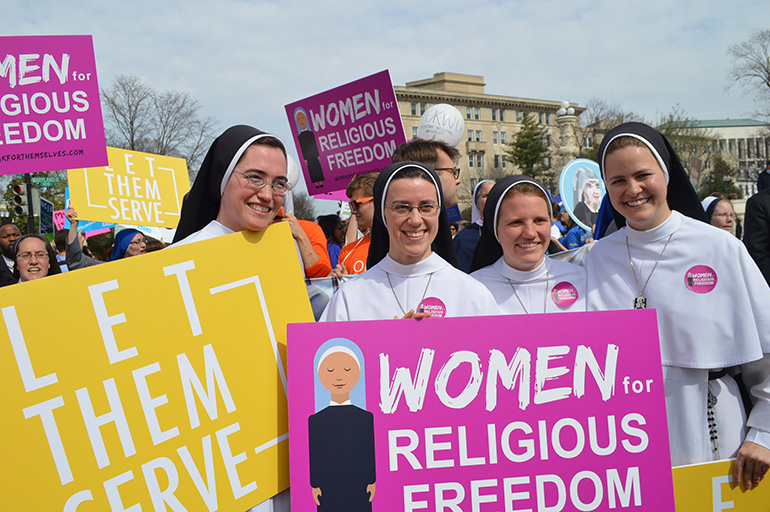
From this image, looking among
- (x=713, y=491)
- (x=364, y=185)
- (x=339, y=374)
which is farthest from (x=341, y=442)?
(x=364, y=185)

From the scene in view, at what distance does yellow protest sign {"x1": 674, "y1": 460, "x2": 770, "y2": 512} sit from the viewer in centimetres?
265

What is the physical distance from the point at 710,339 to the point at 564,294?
73 centimetres

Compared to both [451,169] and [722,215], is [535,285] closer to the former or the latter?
[451,169]

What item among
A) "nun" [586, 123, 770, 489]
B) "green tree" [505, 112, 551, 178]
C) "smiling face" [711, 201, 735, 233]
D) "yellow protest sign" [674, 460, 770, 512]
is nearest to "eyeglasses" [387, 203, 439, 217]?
"nun" [586, 123, 770, 489]

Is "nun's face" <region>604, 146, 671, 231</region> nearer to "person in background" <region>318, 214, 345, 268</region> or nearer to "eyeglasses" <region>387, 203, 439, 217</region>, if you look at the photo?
"eyeglasses" <region>387, 203, 439, 217</region>

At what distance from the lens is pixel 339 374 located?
98.6 inches

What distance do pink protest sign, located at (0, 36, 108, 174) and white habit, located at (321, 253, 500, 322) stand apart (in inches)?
143

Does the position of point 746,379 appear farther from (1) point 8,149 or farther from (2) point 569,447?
(1) point 8,149

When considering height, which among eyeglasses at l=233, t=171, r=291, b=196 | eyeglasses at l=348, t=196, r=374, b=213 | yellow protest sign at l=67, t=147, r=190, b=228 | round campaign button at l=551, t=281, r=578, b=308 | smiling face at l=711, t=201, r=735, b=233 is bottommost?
smiling face at l=711, t=201, r=735, b=233

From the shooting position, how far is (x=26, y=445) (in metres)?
2.13

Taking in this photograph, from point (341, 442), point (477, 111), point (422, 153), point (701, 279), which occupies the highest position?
point (477, 111)

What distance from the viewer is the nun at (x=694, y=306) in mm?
2793

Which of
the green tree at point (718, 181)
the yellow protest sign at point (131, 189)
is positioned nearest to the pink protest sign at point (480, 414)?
the yellow protest sign at point (131, 189)

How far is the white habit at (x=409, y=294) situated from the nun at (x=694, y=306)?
678 millimetres
